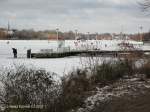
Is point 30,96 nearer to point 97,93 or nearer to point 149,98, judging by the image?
point 149,98

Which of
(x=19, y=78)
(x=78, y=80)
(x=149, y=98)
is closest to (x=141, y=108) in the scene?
(x=149, y=98)

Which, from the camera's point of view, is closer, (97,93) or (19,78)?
(19,78)

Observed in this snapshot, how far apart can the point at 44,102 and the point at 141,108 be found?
2975mm

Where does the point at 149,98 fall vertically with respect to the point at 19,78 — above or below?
below

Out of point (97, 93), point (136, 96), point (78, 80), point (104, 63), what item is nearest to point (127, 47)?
point (104, 63)

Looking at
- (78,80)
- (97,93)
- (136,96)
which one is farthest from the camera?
(78,80)

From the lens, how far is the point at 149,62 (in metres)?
23.8

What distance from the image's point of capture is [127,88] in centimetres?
1725

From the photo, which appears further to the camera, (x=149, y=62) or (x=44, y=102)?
(x=149, y=62)

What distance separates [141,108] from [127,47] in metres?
18.4

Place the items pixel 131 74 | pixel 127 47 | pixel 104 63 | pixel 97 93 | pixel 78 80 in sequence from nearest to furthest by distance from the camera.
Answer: pixel 97 93, pixel 78 80, pixel 104 63, pixel 131 74, pixel 127 47

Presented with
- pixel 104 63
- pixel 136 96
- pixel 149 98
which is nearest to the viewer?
pixel 149 98

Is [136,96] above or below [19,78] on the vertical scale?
below

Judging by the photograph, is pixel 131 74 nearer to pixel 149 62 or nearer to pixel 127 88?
pixel 149 62
